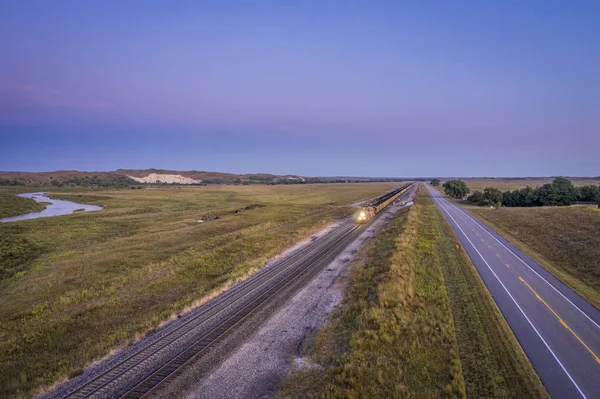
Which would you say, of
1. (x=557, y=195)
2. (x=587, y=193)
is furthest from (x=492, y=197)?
(x=587, y=193)

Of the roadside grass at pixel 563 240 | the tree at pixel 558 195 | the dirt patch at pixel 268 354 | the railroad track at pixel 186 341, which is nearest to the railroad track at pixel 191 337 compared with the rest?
the railroad track at pixel 186 341

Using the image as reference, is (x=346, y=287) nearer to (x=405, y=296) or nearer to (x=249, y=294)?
(x=405, y=296)

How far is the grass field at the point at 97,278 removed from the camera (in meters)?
14.7

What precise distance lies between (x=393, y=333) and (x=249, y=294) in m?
10.2

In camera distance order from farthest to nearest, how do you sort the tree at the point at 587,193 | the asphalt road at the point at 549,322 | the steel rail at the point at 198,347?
the tree at the point at 587,193
the asphalt road at the point at 549,322
the steel rail at the point at 198,347

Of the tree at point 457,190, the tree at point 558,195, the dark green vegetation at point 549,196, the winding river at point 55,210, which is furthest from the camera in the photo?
the tree at point 457,190

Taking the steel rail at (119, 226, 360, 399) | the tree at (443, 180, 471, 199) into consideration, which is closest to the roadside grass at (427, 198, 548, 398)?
the steel rail at (119, 226, 360, 399)

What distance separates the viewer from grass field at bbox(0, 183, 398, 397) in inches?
578

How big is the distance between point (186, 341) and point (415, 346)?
436 inches

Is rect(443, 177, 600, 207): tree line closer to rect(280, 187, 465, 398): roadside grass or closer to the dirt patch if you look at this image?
rect(280, 187, 465, 398): roadside grass

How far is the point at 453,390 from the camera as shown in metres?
11.5

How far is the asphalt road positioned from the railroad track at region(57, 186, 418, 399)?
14.2 metres

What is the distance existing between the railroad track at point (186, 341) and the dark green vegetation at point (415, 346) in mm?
4928

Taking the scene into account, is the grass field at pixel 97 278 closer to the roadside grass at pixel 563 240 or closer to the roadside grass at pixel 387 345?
the roadside grass at pixel 387 345
